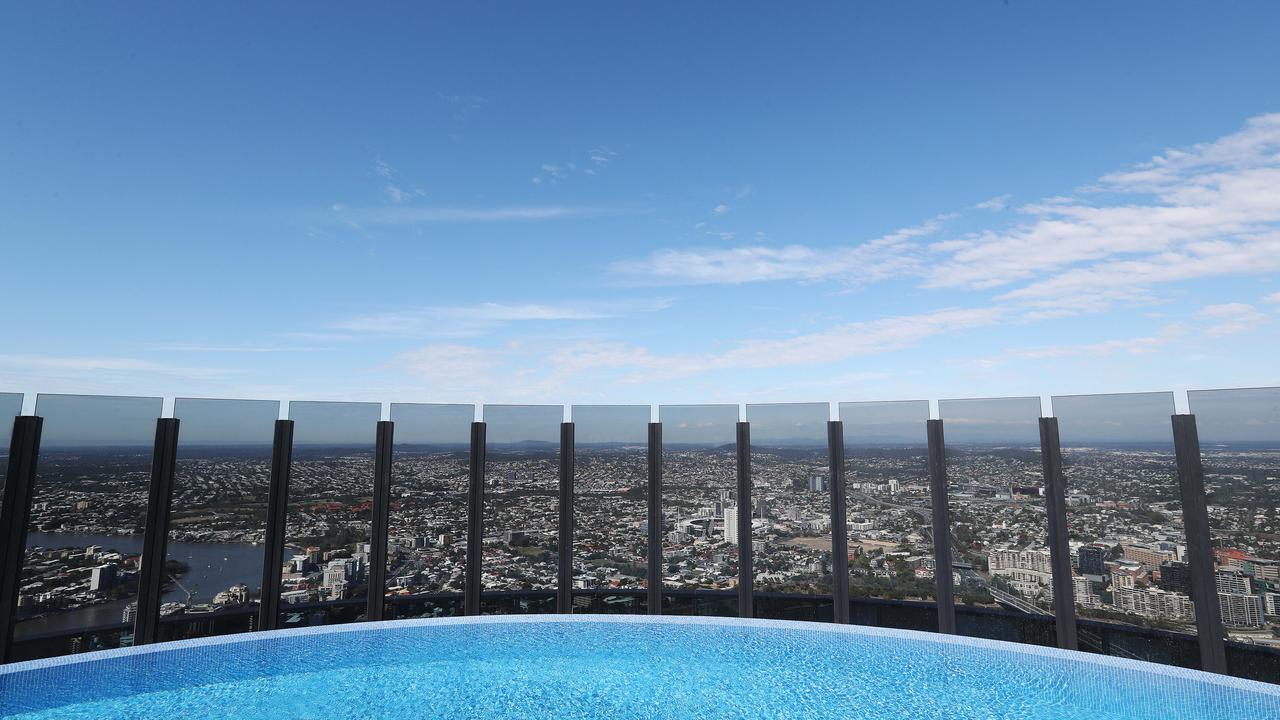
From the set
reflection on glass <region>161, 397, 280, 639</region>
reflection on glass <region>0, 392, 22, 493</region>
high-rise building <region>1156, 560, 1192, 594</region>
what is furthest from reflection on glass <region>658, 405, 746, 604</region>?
reflection on glass <region>0, 392, 22, 493</region>

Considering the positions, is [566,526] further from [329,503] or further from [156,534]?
[156,534]

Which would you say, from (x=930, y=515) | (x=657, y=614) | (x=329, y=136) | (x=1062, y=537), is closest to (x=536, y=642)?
(x=657, y=614)

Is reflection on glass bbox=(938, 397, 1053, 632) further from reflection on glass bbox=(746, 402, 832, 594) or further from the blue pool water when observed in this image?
reflection on glass bbox=(746, 402, 832, 594)

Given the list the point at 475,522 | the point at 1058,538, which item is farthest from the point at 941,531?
the point at 475,522

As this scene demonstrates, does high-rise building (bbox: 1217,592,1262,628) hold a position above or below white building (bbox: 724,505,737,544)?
below

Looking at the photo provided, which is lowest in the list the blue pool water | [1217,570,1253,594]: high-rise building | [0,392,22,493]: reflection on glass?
the blue pool water

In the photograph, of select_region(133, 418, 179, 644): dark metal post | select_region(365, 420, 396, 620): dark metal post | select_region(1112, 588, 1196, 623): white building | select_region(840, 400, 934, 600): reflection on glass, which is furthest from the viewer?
select_region(365, 420, 396, 620): dark metal post

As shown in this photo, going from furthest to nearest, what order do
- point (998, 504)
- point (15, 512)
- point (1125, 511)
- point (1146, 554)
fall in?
point (998, 504) → point (1125, 511) → point (1146, 554) → point (15, 512)

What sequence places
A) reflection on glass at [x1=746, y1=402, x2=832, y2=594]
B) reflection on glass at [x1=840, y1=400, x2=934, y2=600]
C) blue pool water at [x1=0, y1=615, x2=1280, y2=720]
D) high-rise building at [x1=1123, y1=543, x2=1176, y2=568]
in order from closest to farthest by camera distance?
blue pool water at [x1=0, y1=615, x2=1280, y2=720] → high-rise building at [x1=1123, y1=543, x2=1176, y2=568] → reflection on glass at [x1=840, y1=400, x2=934, y2=600] → reflection on glass at [x1=746, y1=402, x2=832, y2=594]
